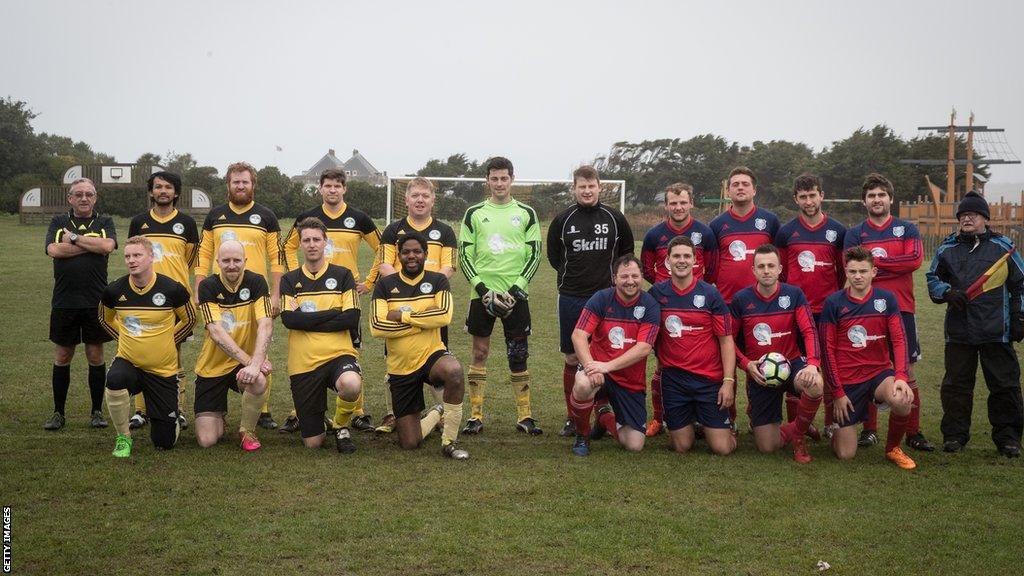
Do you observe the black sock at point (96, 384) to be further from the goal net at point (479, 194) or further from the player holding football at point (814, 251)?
the goal net at point (479, 194)

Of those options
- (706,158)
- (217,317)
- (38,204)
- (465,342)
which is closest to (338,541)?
(217,317)

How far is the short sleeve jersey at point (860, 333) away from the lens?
5844mm

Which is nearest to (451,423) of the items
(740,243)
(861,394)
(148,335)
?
(148,335)

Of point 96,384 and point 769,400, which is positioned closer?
point 769,400

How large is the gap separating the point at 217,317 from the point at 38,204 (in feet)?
131

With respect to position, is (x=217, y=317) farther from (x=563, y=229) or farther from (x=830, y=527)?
(x=830, y=527)

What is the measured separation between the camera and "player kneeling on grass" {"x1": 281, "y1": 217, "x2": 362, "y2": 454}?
5.88 m

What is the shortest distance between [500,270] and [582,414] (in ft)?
4.33

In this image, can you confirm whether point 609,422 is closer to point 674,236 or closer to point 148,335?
point 674,236

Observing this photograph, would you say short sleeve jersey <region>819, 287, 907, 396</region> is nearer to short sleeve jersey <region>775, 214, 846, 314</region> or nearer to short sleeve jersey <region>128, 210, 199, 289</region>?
short sleeve jersey <region>775, 214, 846, 314</region>

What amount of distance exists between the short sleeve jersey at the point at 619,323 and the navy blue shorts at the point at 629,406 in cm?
4

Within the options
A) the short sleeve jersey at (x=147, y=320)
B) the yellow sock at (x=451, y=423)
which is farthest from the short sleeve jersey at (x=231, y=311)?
the yellow sock at (x=451, y=423)

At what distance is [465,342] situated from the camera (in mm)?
11141

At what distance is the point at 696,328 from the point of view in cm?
597
